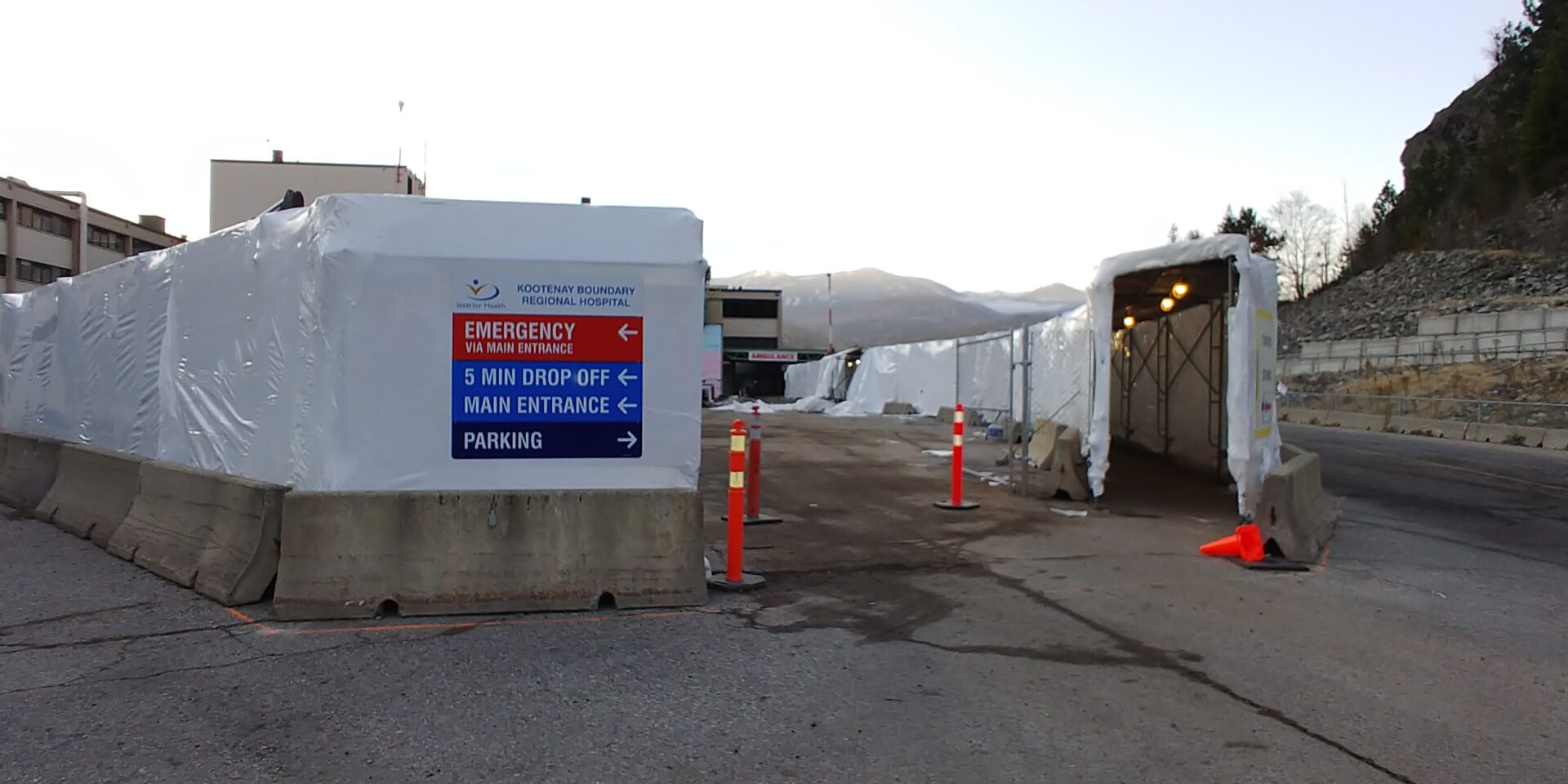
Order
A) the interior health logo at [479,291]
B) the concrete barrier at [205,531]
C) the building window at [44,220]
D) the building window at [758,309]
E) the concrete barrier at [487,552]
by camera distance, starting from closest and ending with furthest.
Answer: the concrete barrier at [487,552]
the concrete barrier at [205,531]
the interior health logo at [479,291]
the building window at [44,220]
the building window at [758,309]

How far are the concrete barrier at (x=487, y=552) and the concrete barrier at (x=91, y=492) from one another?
3171 millimetres

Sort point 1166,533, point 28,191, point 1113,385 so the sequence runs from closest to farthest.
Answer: point 1166,533, point 1113,385, point 28,191

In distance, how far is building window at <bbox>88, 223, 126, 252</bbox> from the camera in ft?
172

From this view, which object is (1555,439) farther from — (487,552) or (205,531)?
(205,531)

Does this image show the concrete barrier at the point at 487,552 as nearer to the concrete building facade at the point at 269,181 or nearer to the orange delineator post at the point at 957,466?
the orange delineator post at the point at 957,466

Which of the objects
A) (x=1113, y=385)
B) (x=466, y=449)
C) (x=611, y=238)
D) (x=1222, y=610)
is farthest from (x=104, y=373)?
(x=1113, y=385)

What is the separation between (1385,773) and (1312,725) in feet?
1.74

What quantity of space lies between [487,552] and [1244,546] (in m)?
6.43

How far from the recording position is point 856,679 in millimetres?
4820

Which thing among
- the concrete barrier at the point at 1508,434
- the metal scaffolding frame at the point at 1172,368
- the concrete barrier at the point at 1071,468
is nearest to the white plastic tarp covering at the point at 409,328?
the concrete barrier at the point at 1071,468

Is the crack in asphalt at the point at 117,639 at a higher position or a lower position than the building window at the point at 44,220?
lower

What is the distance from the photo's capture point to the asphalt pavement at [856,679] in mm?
3768

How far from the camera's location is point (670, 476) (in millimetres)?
6426

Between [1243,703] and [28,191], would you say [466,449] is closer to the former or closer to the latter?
[1243,703]
